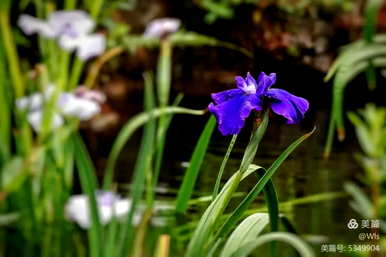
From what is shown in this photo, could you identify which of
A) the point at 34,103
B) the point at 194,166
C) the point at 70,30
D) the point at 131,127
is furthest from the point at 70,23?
the point at 194,166

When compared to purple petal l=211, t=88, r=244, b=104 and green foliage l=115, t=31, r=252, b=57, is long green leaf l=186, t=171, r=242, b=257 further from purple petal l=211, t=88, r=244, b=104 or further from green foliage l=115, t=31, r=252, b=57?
green foliage l=115, t=31, r=252, b=57

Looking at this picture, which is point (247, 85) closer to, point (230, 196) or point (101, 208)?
point (230, 196)

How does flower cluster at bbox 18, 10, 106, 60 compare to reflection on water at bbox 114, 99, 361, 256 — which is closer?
reflection on water at bbox 114, 99, 361, 256

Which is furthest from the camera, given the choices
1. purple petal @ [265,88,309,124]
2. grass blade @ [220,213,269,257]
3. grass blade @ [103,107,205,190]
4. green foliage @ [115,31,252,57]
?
green foliage @ [115,31,252,57]

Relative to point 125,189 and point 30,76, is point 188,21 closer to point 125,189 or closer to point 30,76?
point 30,76

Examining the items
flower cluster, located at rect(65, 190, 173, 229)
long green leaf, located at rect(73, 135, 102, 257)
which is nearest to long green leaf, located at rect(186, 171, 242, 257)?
long green leaf, located at rect(73, 135, 102, 257)

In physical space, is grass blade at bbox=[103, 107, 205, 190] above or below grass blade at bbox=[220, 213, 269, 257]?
above
